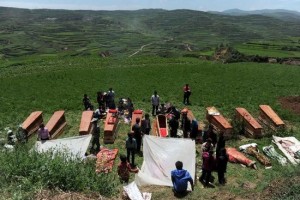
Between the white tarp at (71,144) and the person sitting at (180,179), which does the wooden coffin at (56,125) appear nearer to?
the white tarp at (71,144)

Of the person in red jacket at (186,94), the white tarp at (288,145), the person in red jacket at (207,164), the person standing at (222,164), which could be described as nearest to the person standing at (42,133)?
the person in red jacket at (207,164)

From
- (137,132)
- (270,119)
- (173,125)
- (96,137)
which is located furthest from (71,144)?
(270,119)

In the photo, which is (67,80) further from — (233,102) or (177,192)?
(177,192)

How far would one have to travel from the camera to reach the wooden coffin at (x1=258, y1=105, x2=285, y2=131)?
19.7 meters

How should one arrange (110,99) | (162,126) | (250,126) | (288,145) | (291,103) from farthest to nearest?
(291,103) → (110,99) → (162,126) → (250,126) → (288,145)

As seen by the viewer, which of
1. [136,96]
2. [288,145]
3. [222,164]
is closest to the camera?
[222,164]

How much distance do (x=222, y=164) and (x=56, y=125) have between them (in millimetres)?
10253

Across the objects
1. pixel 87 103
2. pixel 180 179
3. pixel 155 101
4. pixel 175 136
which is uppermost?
pixel 180 179

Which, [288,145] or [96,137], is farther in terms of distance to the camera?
[288,145]

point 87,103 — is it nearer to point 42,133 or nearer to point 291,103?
point 42,133

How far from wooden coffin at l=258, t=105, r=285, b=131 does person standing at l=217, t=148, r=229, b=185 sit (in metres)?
7.04

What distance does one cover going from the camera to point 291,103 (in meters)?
26.5

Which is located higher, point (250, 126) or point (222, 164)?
point (222, 164)

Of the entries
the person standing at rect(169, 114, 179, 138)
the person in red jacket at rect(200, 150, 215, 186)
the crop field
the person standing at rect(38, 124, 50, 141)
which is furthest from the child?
the person standing at rect(169, 114, 179, 138)
